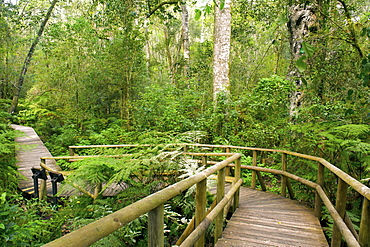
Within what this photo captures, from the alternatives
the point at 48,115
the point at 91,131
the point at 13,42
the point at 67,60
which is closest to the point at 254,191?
the point at 91,131

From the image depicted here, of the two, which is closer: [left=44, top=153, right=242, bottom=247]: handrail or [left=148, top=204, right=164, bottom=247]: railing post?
[left=44, top=153, right=242, bottom=247]: handrail

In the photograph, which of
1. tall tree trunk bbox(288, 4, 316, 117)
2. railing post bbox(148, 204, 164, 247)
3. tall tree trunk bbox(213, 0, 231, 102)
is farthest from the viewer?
tall tree trunk bbox(213, 0, 231, 102)

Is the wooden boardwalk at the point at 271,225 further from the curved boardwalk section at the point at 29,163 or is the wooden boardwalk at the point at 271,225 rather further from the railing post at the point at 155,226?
the curved boardwalk section at the point at 29,163

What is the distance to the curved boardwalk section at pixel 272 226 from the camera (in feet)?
10.3

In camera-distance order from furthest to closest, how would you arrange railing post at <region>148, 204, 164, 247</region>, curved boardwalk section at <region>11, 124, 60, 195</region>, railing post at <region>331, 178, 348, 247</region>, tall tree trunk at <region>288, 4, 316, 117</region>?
1. curved boardwalk section at <region>11, 124, 60, 195</region>
2. tall tree trunk at <region>288, 4, 316, 117</region>
3. railing post at <region>331, 178, 348, 247</region>
4. railing post at <region>148, 204, 164, 247</region>

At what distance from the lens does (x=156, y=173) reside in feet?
14.0

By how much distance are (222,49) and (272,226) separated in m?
6.83

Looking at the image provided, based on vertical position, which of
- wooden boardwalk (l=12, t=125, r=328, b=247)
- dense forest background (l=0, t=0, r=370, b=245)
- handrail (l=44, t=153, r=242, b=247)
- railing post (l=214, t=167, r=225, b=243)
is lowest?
wooden boardwalk (l=12, t=125, r=328, b=247)

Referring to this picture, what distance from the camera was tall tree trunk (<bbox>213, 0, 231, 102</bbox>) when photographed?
8.87m

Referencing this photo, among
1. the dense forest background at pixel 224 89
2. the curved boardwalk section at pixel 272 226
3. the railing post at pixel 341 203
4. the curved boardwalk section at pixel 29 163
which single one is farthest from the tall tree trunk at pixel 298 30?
the curved boardwalk section at pixel 29 163

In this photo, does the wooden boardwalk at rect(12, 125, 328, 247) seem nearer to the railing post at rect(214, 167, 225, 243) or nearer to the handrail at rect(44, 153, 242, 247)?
the railing post at rect(214, 167, 225, 243)

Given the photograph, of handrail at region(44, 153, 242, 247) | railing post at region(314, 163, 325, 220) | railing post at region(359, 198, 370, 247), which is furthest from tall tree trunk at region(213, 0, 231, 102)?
handrail at region(44, 153, 242, 247)

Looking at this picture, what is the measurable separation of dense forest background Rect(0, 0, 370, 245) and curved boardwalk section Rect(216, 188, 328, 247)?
1.02m

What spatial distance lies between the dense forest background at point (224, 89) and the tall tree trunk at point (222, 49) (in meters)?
0.12
